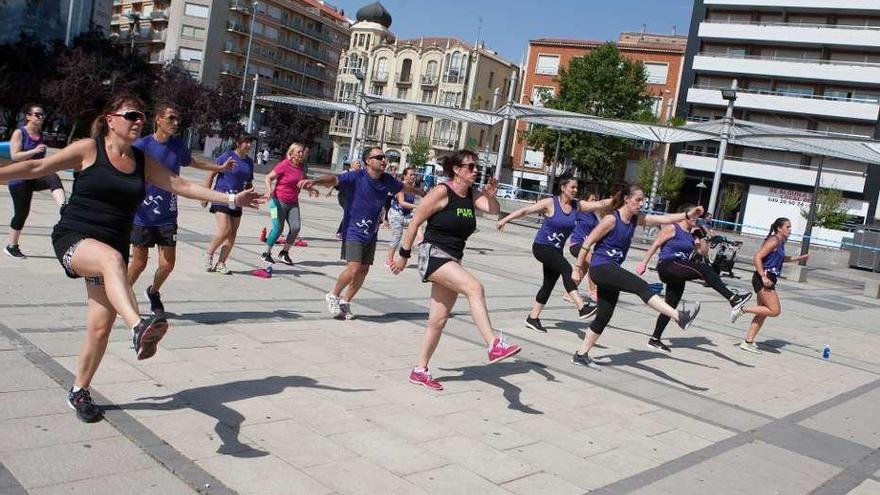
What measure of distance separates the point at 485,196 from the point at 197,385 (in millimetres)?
2573

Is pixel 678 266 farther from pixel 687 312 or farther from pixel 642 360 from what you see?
pixel 687 312

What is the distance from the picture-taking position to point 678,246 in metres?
9.33

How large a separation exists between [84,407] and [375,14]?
303 ft

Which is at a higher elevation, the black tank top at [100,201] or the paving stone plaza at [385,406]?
the black tank top at [100,201]

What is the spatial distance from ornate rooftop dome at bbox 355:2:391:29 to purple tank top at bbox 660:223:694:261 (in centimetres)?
8749

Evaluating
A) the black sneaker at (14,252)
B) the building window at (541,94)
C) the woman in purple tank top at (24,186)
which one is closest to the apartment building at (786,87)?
the building window at (541,94)

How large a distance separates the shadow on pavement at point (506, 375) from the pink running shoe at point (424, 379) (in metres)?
0.30

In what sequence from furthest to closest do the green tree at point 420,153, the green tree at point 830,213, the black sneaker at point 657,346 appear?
the green tree at point 420,153 < the green tree at point 830,213 < the black sneaker at point 657,346

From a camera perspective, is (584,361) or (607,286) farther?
(584,361)

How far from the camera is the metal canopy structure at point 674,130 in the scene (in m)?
23.8

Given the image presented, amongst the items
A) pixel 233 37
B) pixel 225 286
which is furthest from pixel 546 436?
pixel 233 37

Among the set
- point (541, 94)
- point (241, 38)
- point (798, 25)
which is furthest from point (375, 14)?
point (798, 25)

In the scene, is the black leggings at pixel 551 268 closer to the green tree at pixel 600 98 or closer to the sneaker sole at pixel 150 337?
the sneaker sole at pixel 150 337

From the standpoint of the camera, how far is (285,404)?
5.21m
